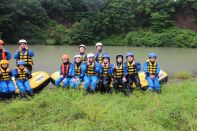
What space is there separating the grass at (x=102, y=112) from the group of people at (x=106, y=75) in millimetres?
489

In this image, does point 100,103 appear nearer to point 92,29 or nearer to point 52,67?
point 52,67

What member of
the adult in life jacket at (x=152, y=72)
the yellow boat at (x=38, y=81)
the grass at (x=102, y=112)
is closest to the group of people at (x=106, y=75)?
the adult in life jacket at (x=152, y=72)

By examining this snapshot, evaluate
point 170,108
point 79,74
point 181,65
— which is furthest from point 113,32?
point 170,108

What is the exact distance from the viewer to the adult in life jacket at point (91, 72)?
715cm

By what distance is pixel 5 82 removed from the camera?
690cm

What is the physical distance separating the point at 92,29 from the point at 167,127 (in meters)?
23.9

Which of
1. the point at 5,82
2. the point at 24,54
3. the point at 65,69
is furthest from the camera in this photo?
the point at 24,54

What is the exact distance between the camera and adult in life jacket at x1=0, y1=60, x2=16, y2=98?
682 centimetres

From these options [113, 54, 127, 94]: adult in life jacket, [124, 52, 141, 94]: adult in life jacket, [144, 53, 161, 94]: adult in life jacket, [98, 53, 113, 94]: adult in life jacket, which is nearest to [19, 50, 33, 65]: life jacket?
[98, 53, 113, 94]: adult in life jacket

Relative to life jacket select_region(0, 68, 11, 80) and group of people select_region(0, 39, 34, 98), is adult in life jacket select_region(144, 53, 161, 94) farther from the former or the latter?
life jacket select_region(0, 68, 11, 80)

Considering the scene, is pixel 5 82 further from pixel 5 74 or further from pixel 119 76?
pixel 119 76

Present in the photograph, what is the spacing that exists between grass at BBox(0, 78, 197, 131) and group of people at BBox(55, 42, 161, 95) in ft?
1.60

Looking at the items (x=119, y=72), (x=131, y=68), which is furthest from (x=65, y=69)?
(x=131, y=68)

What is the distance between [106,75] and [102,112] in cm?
207
